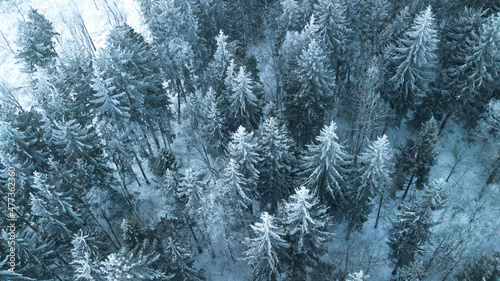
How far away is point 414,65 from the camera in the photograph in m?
31.5

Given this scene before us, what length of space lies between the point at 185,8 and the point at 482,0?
31.5 m

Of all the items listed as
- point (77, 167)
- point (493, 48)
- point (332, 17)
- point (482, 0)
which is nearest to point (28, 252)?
point (77, 167)

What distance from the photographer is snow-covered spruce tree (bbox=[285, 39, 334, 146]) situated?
29.0 meters

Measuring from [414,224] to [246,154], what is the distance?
13.6 meters

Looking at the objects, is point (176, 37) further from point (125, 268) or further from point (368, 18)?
point (125, 268)

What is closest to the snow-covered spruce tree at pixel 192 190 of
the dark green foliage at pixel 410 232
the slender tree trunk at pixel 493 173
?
the dark green foliage at pixel 410 232

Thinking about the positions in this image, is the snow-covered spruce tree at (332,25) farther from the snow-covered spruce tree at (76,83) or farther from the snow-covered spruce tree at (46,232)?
the snow-covered spruce tree at (46,232)

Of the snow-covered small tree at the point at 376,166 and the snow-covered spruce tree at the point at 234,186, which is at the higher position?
the snow-covered small tree at the point at 376,166

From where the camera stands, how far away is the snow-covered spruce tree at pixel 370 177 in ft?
80.5

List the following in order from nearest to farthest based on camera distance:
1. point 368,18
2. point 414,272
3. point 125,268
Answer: point 125,268 → point 414,272 → point 368,18

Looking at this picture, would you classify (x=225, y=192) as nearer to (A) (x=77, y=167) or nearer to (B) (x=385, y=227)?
(A) (x=77, y=167)

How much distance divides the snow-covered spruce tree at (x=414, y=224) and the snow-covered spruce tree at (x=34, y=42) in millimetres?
35662

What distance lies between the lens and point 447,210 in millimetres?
35000

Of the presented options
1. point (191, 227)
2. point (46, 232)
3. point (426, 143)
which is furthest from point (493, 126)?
point (46, 232)
